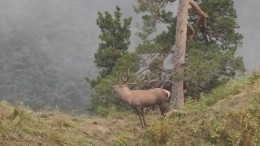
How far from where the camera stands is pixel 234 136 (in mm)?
11195

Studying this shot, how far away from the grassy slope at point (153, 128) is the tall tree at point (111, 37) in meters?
19.2

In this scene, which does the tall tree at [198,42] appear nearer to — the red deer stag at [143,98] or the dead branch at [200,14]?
the dead branch at [200,14]

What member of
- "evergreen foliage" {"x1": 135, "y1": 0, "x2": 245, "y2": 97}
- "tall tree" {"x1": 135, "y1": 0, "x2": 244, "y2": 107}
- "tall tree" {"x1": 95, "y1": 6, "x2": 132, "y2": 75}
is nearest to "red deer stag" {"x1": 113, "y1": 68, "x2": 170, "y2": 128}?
"tall tree" {"x1": 135, "y1": 0, "x2": 244, "y2": 107}

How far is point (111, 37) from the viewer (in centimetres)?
3241

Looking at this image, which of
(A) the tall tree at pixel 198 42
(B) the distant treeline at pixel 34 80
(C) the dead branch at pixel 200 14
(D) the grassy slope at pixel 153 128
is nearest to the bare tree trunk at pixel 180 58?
(A) the tall tree at pixel 198 42

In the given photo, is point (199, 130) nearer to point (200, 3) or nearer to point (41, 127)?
point (41, 127)

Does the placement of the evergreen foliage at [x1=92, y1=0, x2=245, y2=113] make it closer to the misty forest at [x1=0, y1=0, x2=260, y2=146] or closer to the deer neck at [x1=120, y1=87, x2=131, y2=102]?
the misty forest at [x1=0, y1=0, x2=260, y2=146]

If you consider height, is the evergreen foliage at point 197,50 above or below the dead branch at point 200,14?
below

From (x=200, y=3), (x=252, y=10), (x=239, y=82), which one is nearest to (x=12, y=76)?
(x=252, y=10)

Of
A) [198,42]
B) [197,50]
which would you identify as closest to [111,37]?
[198,42]

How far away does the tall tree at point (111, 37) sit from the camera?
32.4m

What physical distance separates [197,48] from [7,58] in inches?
7002

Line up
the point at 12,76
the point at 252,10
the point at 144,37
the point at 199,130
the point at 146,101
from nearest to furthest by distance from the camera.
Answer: the point at 199,130 < the point at 146,101 < the point at 144,37 < the point at 12,76 < the point at 252,10

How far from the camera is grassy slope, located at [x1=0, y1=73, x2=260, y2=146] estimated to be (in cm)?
1067
